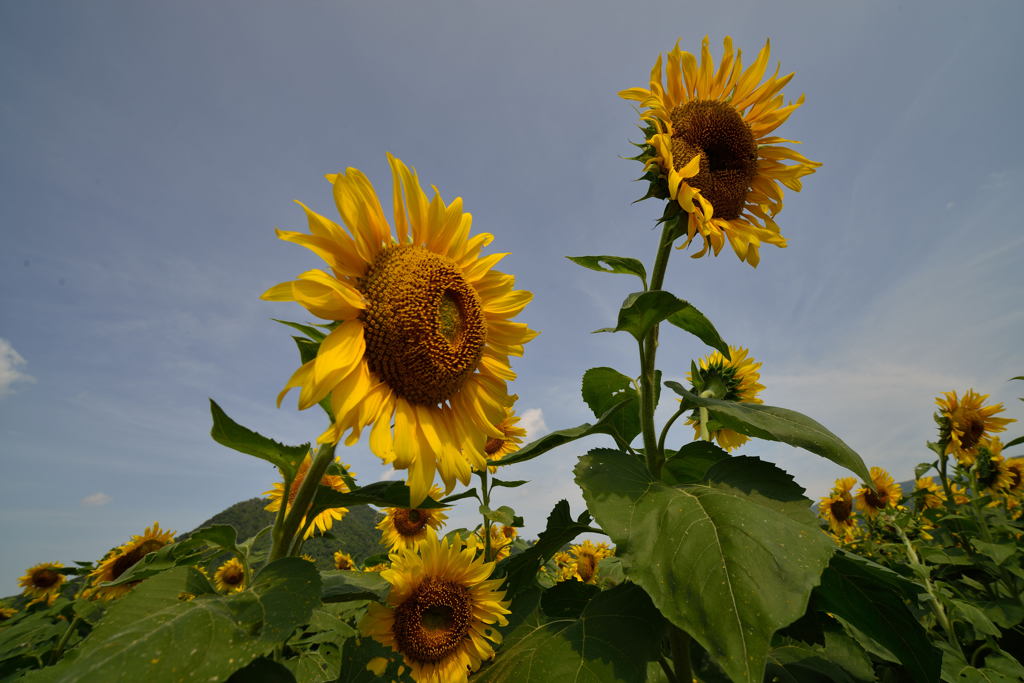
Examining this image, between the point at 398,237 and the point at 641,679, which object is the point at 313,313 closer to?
the point at 398,237

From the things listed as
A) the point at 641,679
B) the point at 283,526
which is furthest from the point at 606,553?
the point at 283,526

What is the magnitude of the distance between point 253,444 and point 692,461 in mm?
1698

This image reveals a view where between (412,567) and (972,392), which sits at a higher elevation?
(972,392)

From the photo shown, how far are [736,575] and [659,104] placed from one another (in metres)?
2.10

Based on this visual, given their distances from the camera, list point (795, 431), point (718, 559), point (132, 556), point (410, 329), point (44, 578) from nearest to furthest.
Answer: point (718, 559)
point (410, 329)
point (795, 431)
point (132, 556)
point (44, 578)

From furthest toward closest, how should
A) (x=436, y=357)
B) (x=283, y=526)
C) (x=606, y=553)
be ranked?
(x=606, y=553), (x=436, y=357), (x=283, y=526)

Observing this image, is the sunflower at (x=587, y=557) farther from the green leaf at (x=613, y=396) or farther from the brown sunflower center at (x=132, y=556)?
the brown sunflower center at (x=132, y=556)

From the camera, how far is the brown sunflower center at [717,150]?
2521 mm

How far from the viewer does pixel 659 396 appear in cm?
231

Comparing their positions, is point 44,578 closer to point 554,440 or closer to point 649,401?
point 554,440

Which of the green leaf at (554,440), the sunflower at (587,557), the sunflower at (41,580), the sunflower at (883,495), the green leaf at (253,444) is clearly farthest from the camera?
the sunflower at (883,495)

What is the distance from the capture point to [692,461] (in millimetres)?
2244

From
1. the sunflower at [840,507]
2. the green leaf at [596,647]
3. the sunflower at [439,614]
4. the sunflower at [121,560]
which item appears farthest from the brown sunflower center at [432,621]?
the sunflower at [840,507]

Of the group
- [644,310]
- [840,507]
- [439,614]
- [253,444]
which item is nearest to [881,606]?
[644,310]
